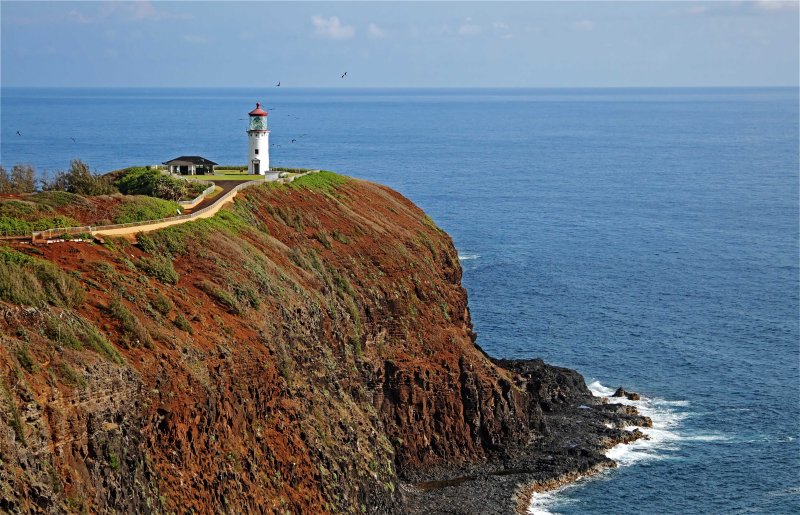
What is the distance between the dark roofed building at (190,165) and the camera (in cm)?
8850

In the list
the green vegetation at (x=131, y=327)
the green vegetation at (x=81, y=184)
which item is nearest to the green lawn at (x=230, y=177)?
the green vegetation at (x=81, y=184)

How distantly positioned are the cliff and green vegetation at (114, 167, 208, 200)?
4163mm

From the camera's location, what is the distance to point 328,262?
69.9 meters

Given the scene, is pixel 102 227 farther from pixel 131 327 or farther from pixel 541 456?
pixel 541 456

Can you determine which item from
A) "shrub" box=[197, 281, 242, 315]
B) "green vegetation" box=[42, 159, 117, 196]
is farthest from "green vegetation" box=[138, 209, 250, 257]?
"green vegetation" box=[42, 159, 117, 196]

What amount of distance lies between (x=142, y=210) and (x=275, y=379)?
14.6 meters

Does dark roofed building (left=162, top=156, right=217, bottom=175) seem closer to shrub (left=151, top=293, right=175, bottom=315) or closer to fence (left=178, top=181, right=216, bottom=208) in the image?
fence (left=178, top=181, right=216, bottom=208)

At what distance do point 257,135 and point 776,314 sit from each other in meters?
46.7

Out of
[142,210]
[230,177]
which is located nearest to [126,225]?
[142,210]

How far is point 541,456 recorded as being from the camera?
69875mm

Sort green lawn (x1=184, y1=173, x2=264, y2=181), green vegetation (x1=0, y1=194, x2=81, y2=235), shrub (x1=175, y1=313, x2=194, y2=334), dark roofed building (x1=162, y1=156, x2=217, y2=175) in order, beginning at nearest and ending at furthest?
shrub (x1=175, y1=313, x2=194, y2=334)
green vegetation (x1=0, y1=194, x2=81, y2=235)
green lawn (x1=184, y1=173, x2=264, y2=181)
dark roofed building (x1=162, y1=156, x2=217, y2=175)

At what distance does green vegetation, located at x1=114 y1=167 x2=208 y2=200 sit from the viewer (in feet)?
241

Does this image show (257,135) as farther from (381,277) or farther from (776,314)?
(776,314)

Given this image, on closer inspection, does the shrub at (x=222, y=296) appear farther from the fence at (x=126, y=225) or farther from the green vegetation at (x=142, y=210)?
the green vegetation at (x=142, y=210)
